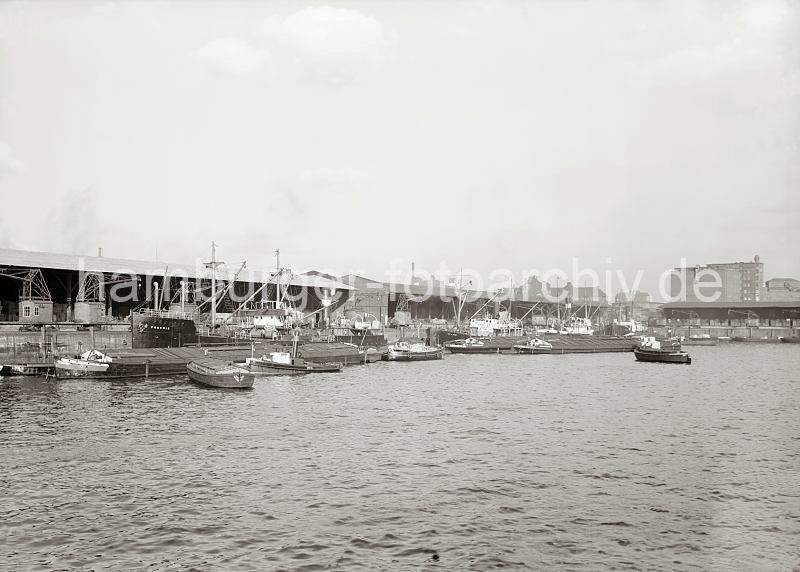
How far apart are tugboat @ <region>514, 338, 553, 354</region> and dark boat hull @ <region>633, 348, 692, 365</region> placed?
2011 cm

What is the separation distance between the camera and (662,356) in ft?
345

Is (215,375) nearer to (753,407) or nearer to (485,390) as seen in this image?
(485,390)

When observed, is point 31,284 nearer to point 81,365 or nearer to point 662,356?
point 81,365

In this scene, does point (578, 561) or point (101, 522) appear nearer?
point (578, 561)

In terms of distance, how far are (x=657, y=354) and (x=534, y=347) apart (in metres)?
26.1

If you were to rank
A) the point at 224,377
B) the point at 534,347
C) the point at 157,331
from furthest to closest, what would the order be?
the point at 534,347 < the point at 157,331 < the point at 224,377

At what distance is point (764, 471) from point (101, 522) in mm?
30349

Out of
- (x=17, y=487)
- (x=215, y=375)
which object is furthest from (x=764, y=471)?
(x=215, y=375)

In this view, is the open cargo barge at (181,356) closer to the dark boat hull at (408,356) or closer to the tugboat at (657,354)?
the dark boat hull at (408,356)

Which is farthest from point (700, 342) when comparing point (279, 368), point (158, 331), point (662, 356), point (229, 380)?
point (229, 380)

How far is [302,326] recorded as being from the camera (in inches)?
4574

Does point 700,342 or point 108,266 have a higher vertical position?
point 108,266

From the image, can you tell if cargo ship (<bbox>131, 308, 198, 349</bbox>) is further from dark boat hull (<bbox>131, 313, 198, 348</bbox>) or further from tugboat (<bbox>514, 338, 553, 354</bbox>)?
tugboat (<bbox>514, 338, 553, 354</bbox>)

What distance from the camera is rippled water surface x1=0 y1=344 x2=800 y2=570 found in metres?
20.8
